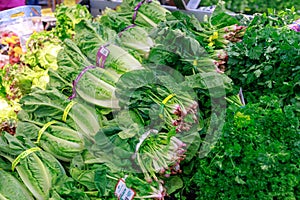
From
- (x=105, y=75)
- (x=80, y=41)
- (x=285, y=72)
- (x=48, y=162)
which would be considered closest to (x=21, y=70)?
(x=80, y=41)

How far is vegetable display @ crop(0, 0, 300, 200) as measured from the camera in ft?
5.58

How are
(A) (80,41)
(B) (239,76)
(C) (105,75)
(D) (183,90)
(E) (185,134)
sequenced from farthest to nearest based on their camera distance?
(A) (80,41) → (B) (239,76) → (C) (105,75) → (D) (183,90) → (E) (185,134)

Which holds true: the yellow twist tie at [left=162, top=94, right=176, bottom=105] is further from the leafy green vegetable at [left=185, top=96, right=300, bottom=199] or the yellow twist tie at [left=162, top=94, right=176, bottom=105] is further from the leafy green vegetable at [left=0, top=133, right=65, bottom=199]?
the leafy green vegetable at [left=0, top=133, right=65, bottom=199]

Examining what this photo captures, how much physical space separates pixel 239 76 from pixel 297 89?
421mm

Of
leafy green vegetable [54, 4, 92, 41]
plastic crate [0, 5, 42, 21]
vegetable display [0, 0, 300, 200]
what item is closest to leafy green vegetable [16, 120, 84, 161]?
vegetable display [0, 0, 300, 200]

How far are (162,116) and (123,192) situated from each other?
0.50 meters

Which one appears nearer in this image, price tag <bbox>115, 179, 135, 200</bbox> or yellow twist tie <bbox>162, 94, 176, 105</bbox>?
price tag <bbox>115, 179, 135, 200</bbox>

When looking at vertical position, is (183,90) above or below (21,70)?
above

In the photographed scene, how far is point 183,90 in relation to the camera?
2.12m

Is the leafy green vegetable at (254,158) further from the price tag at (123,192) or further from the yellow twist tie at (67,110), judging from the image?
the yellow twist tie at (67,110)

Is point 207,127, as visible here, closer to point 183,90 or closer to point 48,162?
point 183,90

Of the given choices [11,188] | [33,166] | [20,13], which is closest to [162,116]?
[33,166]

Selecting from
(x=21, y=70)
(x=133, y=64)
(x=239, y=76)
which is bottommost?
(x=21, y=70)

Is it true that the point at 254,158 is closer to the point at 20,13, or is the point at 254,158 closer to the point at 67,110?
the point at 67,110
